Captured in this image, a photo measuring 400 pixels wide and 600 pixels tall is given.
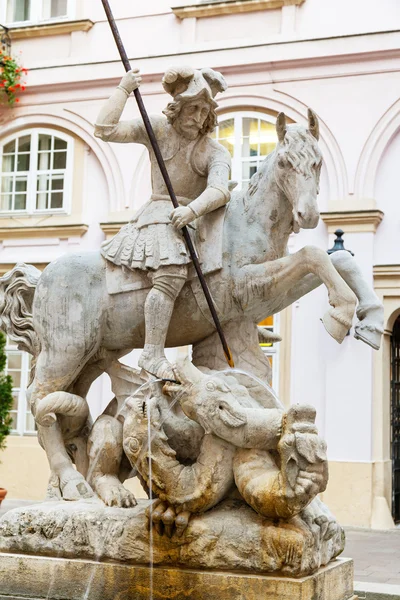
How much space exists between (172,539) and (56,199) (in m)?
10.4

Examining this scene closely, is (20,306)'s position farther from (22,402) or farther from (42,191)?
(42,191)

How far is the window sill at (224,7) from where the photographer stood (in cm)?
1231

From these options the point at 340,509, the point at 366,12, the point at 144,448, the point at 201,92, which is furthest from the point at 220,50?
the point at 144,448

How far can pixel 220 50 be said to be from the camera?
1240 centimetres

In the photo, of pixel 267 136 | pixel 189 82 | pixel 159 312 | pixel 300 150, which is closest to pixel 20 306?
pixel 159 312

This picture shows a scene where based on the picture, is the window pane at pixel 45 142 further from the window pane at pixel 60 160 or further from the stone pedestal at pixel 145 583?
the stone pedestal at pixel 145 583

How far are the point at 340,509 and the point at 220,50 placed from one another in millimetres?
6249

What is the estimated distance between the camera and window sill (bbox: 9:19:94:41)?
13.4 metres

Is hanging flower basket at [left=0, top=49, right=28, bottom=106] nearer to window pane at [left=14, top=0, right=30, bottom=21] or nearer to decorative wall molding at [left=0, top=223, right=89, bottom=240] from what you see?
window pane at [left=14, top=0, right=30, bottom=21]

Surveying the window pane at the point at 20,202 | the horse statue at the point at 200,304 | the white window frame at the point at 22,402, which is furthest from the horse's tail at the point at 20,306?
the window pane at the point at 20,202

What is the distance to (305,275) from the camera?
4.11 meters

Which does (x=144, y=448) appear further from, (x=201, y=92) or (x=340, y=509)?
(x=340, y=509)

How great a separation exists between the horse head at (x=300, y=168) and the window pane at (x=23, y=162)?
10.1 meters

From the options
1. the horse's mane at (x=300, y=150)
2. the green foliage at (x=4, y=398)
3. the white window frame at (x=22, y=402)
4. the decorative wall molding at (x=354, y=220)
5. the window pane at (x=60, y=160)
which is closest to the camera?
the horse's mane at (x=300, y=150)
